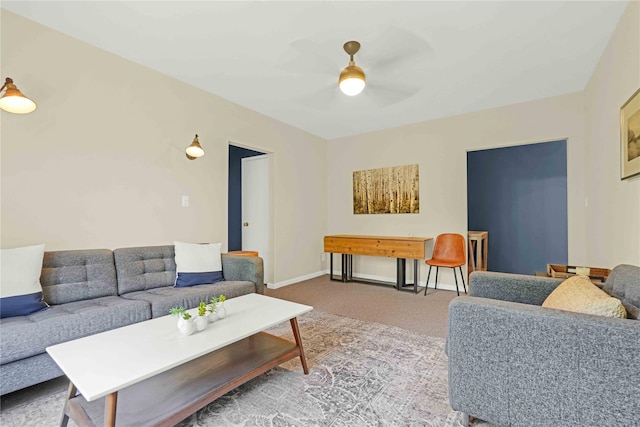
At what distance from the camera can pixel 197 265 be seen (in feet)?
8.70

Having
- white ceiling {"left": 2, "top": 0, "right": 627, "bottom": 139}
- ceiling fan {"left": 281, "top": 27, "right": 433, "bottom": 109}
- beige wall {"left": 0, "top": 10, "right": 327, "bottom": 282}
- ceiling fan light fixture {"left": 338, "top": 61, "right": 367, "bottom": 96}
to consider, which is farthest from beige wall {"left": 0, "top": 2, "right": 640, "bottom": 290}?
ceiling fan light fixture {"left": 338, "top": 61, "right": 367, "bottom": 96}

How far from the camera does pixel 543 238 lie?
15.1ft

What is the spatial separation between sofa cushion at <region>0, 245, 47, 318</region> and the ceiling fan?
2.42 meters

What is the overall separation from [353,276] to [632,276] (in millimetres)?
3721

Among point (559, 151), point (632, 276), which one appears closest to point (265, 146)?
point (632, 276)

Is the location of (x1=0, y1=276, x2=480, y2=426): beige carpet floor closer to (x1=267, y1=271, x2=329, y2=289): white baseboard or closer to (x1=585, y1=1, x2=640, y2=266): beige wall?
(x1=267, y1=271, x2=329, y2=289): white baseboard

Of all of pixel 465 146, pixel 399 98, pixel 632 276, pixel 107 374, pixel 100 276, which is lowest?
pixel 107 374

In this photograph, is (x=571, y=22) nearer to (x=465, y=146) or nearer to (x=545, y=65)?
(x=545, y=65)

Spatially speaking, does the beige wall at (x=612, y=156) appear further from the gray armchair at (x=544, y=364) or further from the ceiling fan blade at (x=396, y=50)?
the ceiling fan blade at (x=396, y=50)

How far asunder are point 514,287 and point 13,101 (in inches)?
138

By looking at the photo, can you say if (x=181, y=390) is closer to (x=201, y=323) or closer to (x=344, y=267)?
(x=201, y=323)

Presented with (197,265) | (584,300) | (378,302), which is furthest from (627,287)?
(197,265)

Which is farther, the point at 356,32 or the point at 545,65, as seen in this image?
the point at 545,65

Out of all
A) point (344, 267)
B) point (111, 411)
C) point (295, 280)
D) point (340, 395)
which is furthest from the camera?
point (344, 267)
